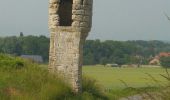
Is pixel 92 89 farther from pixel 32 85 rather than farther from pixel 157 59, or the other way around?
pixel 157 59

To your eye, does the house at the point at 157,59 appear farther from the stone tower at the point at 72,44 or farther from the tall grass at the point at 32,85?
the stone tower at the point at 72,44

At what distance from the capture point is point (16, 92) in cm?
1424

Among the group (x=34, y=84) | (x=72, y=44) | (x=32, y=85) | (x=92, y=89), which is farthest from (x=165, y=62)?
(x=92, y=89)

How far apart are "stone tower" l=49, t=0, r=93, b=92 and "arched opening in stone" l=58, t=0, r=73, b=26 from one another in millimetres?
1013

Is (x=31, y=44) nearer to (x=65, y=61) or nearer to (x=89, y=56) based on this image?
(x=89, y=56)

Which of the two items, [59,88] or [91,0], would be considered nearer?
[59,88]

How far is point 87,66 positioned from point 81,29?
53.3 ft

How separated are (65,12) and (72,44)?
2.41 m

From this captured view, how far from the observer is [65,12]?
19078mm

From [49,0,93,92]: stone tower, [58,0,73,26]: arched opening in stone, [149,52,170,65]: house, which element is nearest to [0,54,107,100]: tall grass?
[49,0,93,92]: stone tower

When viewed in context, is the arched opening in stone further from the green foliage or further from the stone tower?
the green foliage

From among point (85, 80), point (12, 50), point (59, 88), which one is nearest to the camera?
point (59, 88)

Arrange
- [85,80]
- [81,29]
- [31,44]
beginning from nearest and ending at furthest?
[81,29]
[85,80]
[31,44]

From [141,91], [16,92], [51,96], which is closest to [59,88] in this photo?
[51,96]
